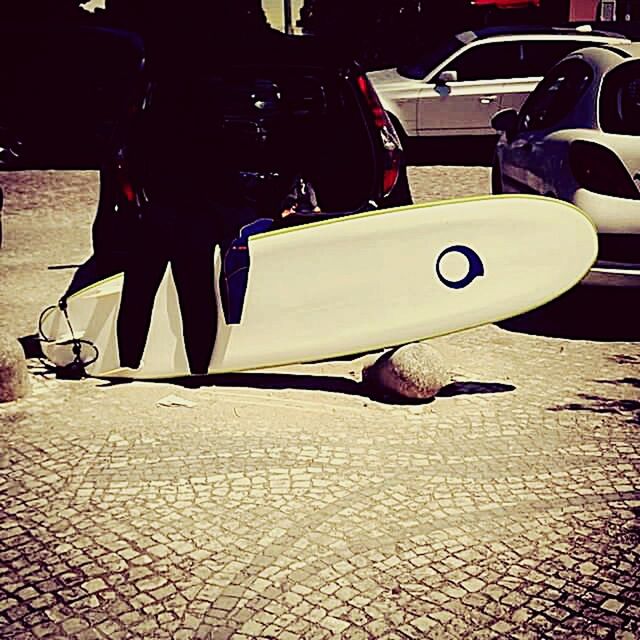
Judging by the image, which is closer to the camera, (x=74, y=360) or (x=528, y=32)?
(x=74, y=360)

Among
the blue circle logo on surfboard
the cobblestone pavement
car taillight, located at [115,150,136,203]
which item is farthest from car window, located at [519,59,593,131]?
car taillight, located at [115,150,136,203]

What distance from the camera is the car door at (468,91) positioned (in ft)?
46.4

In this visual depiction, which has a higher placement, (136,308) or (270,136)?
(270,136)

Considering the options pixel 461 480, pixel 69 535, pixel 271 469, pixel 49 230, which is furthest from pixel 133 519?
pixel 49 230

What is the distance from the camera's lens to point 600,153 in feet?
22.0

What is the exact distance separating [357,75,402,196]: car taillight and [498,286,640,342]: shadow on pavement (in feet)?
4.50

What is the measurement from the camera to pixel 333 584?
3.89 m

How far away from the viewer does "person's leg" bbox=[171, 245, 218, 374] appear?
243 inches

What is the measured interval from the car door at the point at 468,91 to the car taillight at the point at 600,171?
7.54m

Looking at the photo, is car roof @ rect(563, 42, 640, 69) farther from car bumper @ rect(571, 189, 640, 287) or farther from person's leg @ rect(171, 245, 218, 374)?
person's leg @ rect(171, 245, 218, 374)

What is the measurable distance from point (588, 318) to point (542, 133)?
1.36m

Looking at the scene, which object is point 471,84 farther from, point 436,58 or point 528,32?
point 528,32

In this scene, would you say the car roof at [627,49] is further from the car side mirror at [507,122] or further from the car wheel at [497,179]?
the car wheel at [497,179]

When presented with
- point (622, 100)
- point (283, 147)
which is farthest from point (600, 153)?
point (283, 147)
